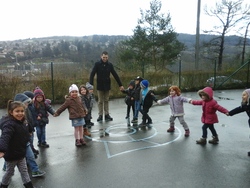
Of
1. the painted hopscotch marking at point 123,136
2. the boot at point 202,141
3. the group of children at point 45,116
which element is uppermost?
the group of children at point 45,116

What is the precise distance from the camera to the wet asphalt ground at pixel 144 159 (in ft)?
12.8

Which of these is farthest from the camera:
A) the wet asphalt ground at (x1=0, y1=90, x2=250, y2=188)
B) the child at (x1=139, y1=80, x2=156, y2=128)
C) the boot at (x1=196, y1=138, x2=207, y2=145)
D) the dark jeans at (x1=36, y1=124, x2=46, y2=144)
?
the child at (x1=139, y1=80, x2=156, y2=128)

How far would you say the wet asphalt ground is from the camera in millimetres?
3900

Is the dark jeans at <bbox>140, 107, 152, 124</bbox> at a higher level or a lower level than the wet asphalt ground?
higher

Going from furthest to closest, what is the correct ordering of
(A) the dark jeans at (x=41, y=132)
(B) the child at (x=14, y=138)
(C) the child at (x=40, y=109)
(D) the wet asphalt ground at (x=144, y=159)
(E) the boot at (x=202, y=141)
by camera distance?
(E) the boot at (x=202, y=141), (A) the dark jeans at (x=41, y=132), (C) the child at (x=40, y=109), (D) the wet asphalt ground at (x=144, y=159), (B) the child at (x=14, y=138)

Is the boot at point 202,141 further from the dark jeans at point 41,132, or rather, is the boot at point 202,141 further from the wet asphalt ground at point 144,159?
the dark jeans at point 41,132

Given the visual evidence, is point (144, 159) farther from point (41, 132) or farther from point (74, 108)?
point (41, 132)

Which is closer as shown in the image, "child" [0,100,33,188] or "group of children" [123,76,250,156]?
"child" [0,100,33,188]

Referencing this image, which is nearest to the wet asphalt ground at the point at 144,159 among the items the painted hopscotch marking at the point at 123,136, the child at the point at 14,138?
the painted hopscotch marking at the point at 123,136

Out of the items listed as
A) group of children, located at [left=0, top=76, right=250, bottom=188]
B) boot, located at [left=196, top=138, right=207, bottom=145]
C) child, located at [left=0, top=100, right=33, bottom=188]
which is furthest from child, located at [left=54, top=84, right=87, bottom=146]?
boot, located at [left=196, top=138, right=207, bottom=145]

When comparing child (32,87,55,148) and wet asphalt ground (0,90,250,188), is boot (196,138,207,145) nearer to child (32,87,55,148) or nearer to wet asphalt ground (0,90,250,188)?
wet asphalt ground (0,90,250,188)

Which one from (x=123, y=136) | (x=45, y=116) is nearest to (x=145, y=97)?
(x=123, y=136)

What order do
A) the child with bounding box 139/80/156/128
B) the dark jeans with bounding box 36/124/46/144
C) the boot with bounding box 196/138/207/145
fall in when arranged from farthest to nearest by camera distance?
the child with bounding box 139/80/156/128, the boot with bounding box 196/138/207/145, the dark jeans with bounding box 36/124/46/144

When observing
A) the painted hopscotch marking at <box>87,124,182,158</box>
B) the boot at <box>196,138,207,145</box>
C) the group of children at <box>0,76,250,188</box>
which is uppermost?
the group of children at <box>0,76,250,188</box>
